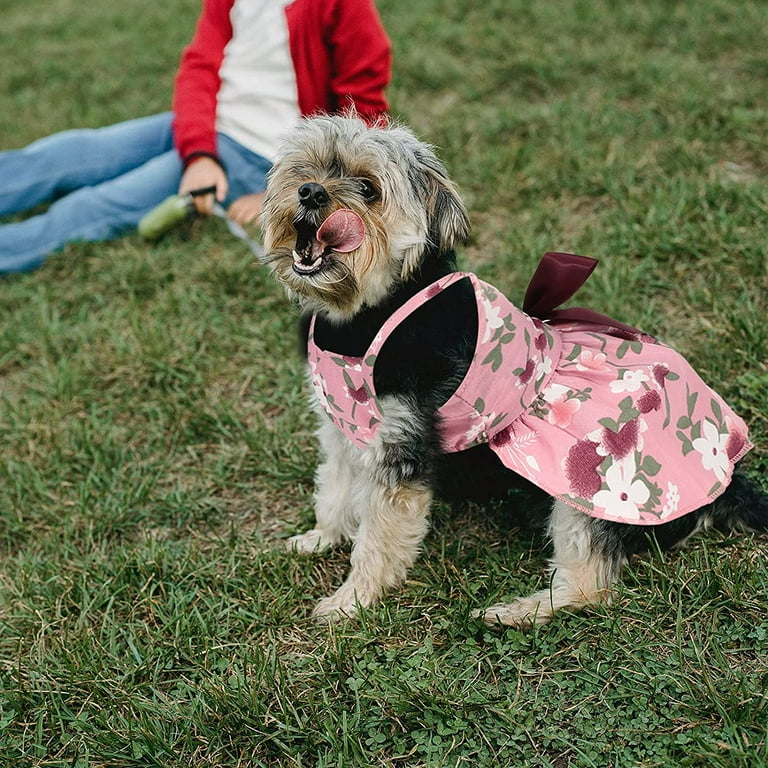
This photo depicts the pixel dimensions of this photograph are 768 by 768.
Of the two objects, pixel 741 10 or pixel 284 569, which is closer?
pixel 284 569

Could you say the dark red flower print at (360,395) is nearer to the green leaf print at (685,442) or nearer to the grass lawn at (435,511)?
the grass lawn at (435,511)

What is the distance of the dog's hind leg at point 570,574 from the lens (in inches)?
111

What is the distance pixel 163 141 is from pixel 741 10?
5.19m

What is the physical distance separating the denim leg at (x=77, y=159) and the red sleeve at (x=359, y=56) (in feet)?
6.09

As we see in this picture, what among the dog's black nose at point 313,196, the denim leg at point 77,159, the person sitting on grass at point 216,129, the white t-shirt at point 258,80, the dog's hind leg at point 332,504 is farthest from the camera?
the denim leg at point 77,159

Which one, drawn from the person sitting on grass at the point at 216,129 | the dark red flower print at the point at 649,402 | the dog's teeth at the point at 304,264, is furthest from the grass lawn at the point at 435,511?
the dog's teeth at the point at 304,264

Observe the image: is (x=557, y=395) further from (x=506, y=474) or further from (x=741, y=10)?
(x=741, y=10)

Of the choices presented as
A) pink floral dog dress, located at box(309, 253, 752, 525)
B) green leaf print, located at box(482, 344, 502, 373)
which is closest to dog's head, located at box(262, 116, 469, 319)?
pink floral dog dress, located at box(309, 253, 752, 525)

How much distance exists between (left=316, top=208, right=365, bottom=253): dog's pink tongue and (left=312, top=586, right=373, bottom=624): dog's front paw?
1277 mm

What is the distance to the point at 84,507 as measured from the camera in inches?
143

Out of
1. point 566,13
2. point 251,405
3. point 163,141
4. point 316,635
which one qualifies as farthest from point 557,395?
point 566,13

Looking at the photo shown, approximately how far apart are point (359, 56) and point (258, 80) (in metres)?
0.87

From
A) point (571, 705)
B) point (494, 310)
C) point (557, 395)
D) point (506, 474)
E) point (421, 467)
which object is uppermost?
point (494, 310)

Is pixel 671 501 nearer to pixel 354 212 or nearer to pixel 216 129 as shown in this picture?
pixel 354 212
